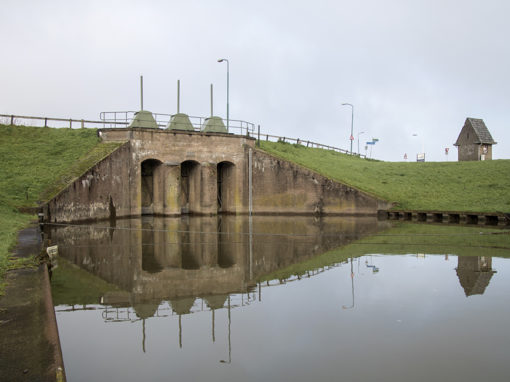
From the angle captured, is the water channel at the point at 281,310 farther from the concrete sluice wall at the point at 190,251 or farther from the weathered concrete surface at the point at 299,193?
the weathered concrete surface at the point at 299,193

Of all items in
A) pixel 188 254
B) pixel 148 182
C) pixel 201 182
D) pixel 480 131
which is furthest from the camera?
pixel 480 131

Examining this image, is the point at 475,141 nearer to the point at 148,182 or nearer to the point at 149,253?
the point at 148,182

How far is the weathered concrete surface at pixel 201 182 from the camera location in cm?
2920

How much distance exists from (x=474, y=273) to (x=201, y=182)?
2276 centimetres

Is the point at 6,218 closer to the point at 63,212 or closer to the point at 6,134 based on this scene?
the point at 63,212

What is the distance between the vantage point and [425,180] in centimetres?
3647

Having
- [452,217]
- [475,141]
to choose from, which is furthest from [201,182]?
[475,141]

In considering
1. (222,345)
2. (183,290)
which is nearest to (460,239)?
(183,290)

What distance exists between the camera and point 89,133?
3428 centimetres

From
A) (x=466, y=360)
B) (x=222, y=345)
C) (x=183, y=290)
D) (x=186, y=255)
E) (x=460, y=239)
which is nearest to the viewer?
(x=466, y=360)

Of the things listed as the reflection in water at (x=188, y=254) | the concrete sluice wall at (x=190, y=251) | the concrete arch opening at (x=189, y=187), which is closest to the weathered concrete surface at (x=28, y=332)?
the reflection in water at (x=188, y=254)

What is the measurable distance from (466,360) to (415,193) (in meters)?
27.6

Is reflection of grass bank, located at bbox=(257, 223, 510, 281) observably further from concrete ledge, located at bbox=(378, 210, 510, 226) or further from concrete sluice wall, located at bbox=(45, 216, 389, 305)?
concrete ledge, located at bbox=(378, 210, 510, 226)

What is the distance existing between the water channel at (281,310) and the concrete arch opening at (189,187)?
1532 centimetres
